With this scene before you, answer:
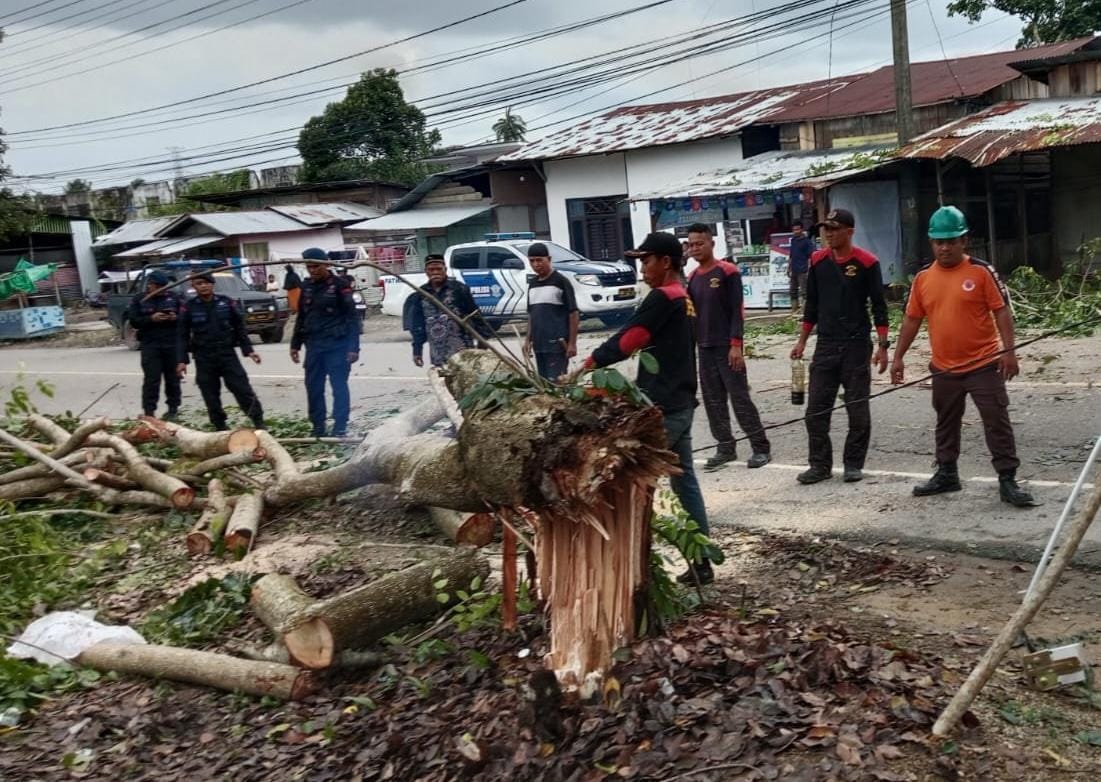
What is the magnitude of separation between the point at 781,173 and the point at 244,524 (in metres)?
17.6

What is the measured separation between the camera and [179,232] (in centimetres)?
3653

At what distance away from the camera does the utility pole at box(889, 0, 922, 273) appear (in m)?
18.4

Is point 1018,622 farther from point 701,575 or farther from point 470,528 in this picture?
point 470,528

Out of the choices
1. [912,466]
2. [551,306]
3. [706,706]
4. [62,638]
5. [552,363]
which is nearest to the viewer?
[706,706]

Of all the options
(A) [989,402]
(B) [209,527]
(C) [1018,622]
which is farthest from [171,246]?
(C) [1018,622]

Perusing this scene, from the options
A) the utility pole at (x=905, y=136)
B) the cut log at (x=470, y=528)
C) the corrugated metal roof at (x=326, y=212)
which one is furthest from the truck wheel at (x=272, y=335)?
the cut log at (x=470, y=528)

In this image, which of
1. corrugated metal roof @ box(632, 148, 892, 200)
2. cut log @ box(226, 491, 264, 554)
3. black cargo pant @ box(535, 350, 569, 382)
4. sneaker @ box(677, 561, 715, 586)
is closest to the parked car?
corrugated metal roof @ box(632, 148, 892, 200)

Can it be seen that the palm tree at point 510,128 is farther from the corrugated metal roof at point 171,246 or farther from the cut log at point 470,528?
the cut log at point 470,528

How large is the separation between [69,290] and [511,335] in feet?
89.9

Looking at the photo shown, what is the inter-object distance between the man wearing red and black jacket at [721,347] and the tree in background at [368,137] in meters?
35.0

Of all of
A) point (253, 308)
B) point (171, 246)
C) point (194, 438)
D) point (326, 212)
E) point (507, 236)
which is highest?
point (326, 212)

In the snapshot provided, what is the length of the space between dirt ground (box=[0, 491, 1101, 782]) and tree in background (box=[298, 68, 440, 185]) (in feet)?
123

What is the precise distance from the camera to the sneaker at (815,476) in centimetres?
750

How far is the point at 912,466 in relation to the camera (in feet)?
25.4
